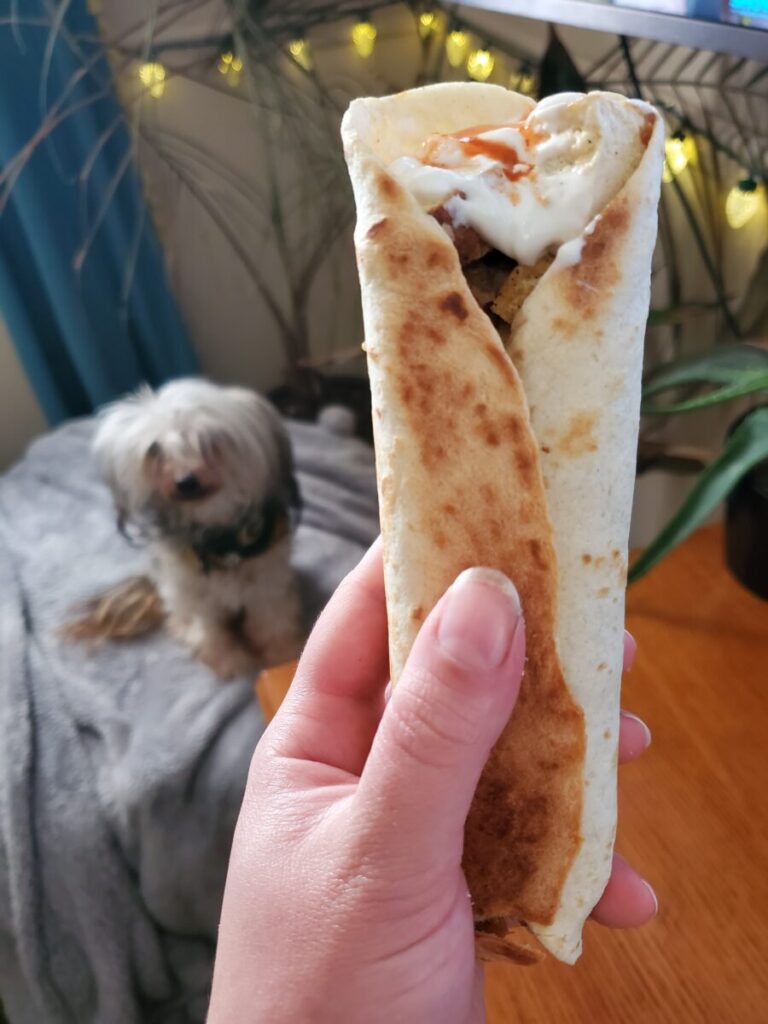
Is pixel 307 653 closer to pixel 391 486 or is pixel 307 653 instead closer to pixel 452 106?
pixel 391 486

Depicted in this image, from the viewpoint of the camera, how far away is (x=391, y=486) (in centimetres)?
47

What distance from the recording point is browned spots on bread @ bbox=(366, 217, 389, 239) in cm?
43

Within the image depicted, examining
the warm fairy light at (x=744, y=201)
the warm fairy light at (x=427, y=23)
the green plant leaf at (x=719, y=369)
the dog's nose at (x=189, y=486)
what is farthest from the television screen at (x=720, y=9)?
the warm fairy light at (x=427, y=23)

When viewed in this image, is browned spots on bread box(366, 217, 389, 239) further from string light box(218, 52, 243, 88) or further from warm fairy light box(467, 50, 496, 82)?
string light box(218, 52, 243, 88)

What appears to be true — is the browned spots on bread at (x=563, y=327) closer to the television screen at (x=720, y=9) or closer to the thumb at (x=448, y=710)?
the thumb at (x=448, y=710)

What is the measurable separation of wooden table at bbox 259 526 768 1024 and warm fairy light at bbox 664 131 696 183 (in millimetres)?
754

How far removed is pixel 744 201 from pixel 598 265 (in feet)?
3.50

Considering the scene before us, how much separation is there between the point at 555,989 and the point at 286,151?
2015 millimetres

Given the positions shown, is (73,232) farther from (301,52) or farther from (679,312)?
(679,312)

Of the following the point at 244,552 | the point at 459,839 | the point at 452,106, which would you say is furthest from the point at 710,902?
the point at 244,552

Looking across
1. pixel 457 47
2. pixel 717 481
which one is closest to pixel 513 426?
pixel 717 481

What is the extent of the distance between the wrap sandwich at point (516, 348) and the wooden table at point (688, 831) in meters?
0.28

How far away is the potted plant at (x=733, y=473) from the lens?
33.4 inches

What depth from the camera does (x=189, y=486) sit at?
1417 mm
